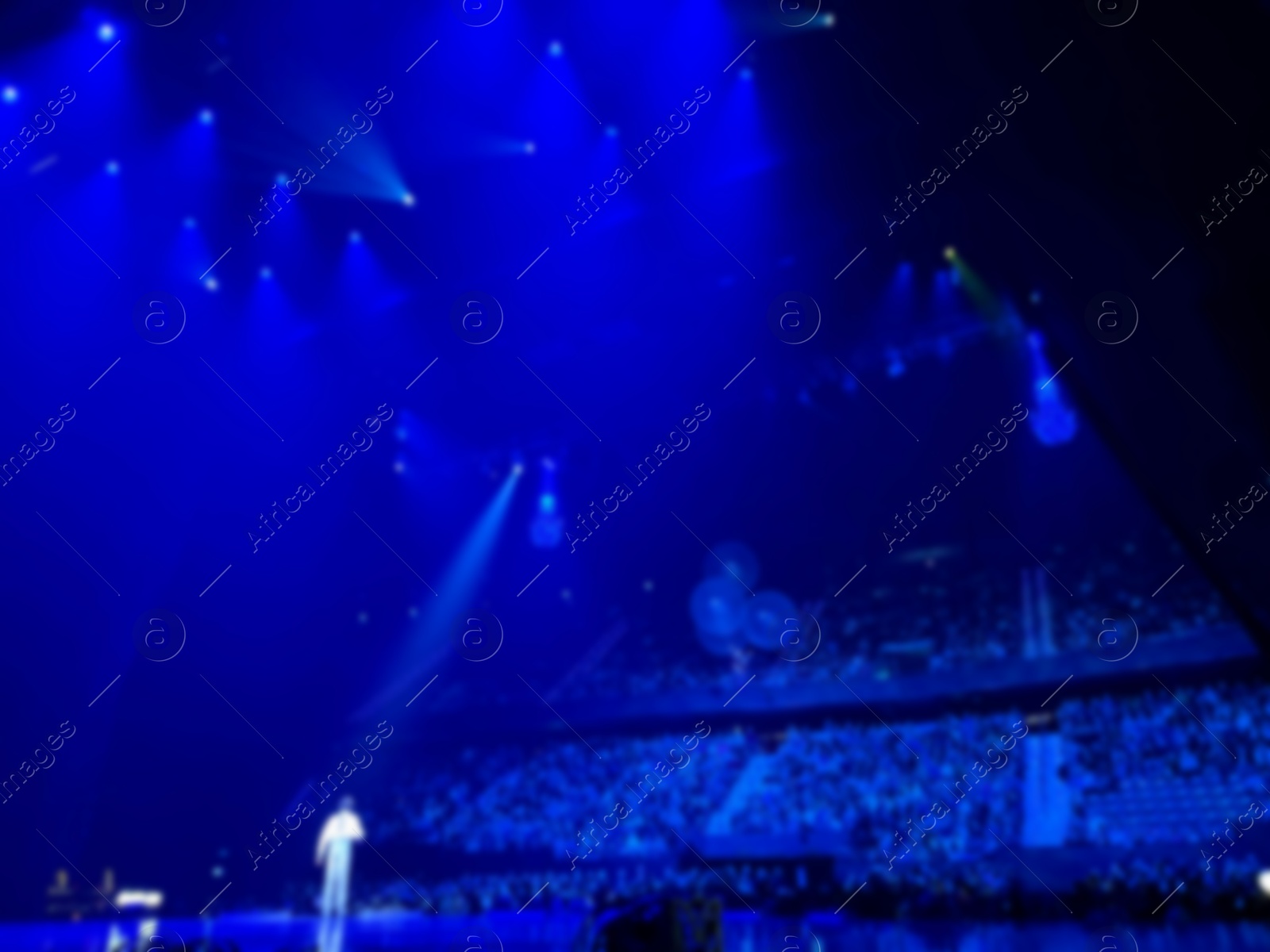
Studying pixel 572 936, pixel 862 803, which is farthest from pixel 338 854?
pixel 862 803

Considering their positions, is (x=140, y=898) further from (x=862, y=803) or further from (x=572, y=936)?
(x=862, y=803)

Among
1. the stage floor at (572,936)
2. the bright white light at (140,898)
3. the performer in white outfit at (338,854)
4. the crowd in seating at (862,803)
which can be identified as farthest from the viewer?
the performer in white outfit at (338,854)

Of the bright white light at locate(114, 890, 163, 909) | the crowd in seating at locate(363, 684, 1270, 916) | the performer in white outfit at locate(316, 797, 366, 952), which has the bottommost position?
the bright white light at locate(114, 890, 163, 909)

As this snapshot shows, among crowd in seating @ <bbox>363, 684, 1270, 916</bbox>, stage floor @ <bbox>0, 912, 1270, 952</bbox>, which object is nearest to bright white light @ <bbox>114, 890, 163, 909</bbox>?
stage floor @ <bbox>0, 912, 1270, 952</bbox>

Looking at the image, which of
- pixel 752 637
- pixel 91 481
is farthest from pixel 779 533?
pixel 91 481

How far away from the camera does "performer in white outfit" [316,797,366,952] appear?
1313 cm

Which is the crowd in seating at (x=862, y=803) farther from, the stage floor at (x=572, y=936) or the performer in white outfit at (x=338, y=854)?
the stage floor at (x=572, y=936)

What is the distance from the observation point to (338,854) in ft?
46.3

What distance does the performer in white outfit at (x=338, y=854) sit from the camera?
1313 cm

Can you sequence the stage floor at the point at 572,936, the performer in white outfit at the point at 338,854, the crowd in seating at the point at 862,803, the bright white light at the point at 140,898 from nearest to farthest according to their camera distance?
1. the stage floor at the point at 572,936
2. the crowd in seating at the point at 862,803
3. the bright white light at the point at 140,898
4. the performer in white outfit at the point at 338,854

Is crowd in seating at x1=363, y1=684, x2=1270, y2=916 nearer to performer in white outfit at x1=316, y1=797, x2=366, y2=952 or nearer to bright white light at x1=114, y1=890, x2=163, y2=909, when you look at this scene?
performer in white outfit at x1=316, y1=797, x2=366, y2=952

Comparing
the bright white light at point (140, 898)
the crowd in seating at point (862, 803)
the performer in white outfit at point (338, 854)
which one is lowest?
the bright white light at point (140, 898)

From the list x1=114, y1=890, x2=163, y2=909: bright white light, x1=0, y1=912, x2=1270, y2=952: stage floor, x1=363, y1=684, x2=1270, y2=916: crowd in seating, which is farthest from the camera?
x1=114, y1=890, x2=163, y2=909: bright white light

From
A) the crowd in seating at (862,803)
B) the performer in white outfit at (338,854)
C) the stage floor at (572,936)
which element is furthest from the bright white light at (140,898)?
the crowd in seating at (862,803)
